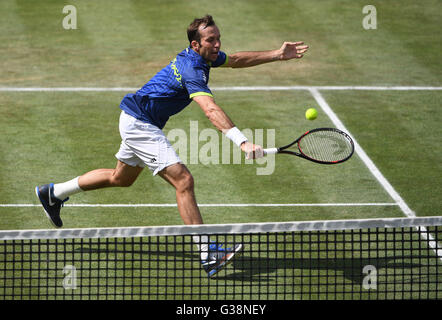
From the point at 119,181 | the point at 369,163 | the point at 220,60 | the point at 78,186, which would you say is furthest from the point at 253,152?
the point at 369,163

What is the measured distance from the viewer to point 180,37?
1681 cm

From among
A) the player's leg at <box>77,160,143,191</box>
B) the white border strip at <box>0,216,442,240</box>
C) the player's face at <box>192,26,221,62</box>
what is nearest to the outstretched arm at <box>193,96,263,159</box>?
the player's face at <box>192,26,221,62</box>

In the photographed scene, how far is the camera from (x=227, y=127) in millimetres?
7453

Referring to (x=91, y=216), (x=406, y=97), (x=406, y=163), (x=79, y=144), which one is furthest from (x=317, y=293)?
(x=406, y=97)

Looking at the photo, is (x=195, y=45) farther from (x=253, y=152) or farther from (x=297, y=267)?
(x=297, y=267)

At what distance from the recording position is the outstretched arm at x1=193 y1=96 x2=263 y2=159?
7.20 meters

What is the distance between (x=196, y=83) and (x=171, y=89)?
447 millimetres

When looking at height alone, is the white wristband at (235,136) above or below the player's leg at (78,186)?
above

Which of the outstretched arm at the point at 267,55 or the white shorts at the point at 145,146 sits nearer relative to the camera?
the white shorts at the point at 145,146

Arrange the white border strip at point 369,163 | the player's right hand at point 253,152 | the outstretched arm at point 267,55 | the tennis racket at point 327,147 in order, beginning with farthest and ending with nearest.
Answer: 1. the white border strip at point 369,163
2. the outstretched arm at point 267,55
3. the tennis racket at point 327,147
4. the player's right hand at point 253,152

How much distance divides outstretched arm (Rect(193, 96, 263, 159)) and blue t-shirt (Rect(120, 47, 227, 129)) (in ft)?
0.57

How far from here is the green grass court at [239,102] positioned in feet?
32.7

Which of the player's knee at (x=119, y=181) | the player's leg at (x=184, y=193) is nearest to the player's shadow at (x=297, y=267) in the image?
the player's leg at (x=184, y=193)

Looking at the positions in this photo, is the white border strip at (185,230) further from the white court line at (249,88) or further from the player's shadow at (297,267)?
the white court line at (249,88)
